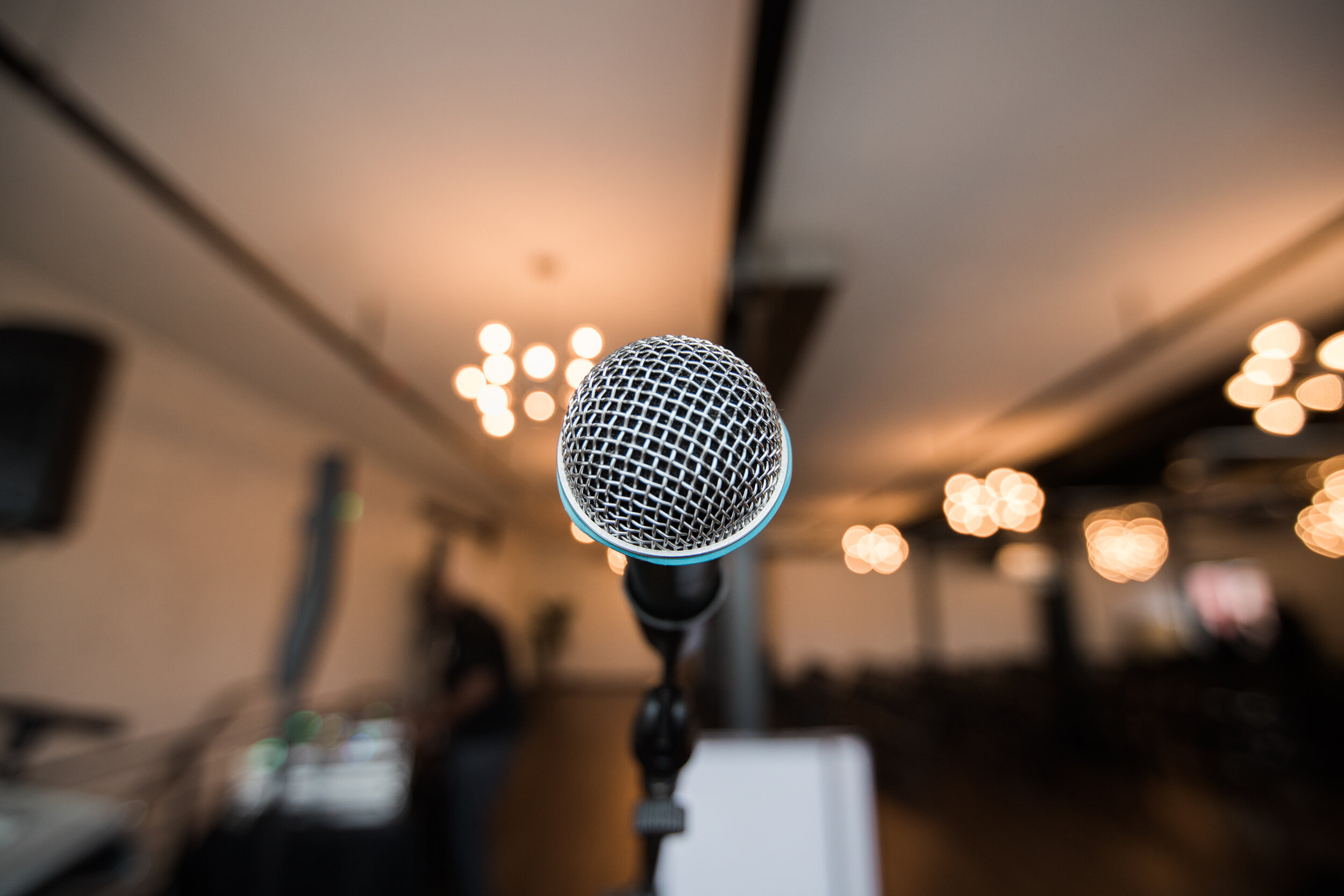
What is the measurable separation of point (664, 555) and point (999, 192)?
2577 mm

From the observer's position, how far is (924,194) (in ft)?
7.68

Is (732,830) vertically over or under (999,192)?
under

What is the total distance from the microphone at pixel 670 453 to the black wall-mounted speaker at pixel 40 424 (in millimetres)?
1948

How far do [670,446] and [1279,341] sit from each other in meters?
3.87

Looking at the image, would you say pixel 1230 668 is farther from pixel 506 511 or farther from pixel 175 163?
pixel 175 163

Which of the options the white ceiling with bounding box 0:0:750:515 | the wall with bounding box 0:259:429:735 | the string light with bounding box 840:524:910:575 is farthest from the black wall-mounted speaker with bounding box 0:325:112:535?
the string light with bounding box 840:524:910:575

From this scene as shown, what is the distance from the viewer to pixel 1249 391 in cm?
334

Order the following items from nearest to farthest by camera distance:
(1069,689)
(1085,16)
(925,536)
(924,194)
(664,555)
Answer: (664,555) → (1085,16) → (924,194) → (1069,689) → (925,536)

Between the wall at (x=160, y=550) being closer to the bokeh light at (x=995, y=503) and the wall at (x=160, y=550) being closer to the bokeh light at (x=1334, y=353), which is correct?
the bokeh light at (x=1334, y=353)

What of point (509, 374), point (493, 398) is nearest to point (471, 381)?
point (493, 398)

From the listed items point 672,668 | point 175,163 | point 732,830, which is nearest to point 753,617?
point 732,830

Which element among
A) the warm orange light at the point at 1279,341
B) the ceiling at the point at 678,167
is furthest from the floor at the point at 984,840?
the warm orange light at the point at 1279,341

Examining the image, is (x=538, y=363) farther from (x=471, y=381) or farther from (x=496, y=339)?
(x=471, y=381)

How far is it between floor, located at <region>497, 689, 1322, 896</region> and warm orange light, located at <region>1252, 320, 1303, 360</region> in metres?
3.17
